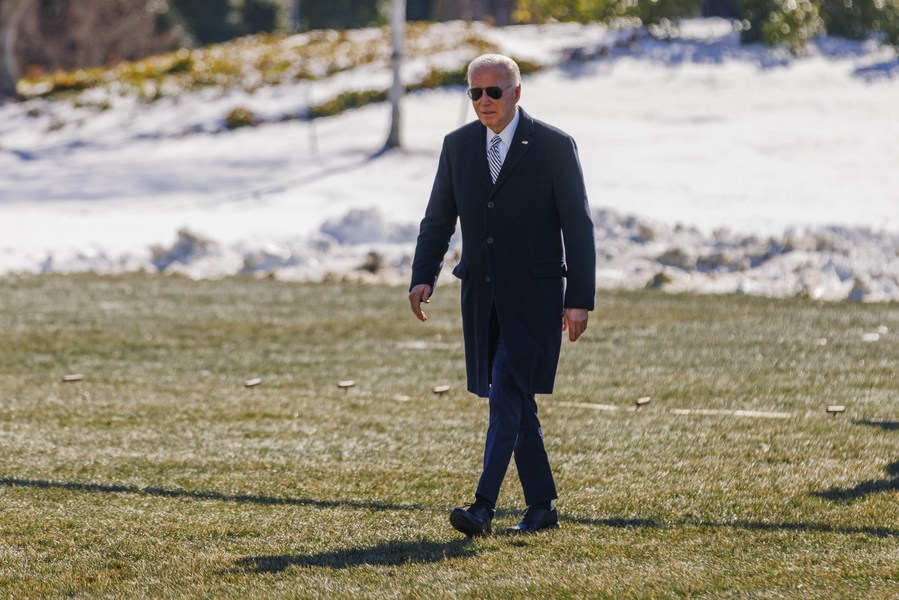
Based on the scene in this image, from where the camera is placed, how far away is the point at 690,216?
1925 centimetres

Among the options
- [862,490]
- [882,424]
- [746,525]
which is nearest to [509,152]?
[746,525]

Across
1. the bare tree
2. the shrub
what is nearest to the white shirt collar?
the shrub

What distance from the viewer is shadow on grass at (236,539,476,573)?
525cm

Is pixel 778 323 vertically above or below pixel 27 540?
below

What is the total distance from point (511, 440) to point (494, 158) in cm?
109

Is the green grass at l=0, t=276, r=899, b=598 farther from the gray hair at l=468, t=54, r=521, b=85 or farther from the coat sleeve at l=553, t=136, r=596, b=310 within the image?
the gray hair at l=468, t=54, r=521, b=85

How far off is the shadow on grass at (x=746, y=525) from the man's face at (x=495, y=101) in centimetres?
165

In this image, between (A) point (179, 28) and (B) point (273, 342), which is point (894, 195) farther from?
(A) point (179, 28)

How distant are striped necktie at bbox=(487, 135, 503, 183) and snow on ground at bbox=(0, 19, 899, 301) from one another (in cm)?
930

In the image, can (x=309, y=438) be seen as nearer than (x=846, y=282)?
Yes

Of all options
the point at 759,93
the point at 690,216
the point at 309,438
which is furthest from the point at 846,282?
the point at 759,93

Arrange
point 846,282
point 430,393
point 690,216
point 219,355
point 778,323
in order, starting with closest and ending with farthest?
point 430,393 → point 219,355 → point 778,323 → point 846,282 → point 690,216

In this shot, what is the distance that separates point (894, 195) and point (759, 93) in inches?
284

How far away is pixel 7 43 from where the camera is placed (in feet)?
103
